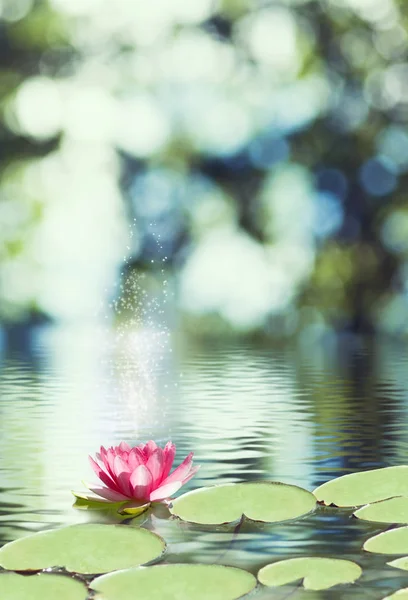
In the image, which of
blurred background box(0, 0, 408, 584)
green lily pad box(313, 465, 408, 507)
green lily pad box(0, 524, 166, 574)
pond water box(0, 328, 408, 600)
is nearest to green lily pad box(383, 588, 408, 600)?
pond water box(0, 328, 408, 600)

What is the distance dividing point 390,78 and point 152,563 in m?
9.50

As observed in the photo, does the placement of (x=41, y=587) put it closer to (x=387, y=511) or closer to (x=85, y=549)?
(x=85, y=549)

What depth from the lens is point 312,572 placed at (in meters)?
1.16

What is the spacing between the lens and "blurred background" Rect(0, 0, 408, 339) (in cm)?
995

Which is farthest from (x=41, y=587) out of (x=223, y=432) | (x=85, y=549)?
(x=223, y=432)

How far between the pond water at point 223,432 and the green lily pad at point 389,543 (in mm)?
20

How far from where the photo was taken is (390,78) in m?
10.2

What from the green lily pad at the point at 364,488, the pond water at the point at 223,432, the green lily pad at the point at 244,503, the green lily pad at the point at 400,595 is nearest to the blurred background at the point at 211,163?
the pond water at the point at 223,432

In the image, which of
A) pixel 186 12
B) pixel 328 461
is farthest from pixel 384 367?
pixel 186 12

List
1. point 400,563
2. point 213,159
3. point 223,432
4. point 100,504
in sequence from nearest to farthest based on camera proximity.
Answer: point 400,563, point 100,504, point 223,432, point 213,159

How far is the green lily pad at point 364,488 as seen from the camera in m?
1.55

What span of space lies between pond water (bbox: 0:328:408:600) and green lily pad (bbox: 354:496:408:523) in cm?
2

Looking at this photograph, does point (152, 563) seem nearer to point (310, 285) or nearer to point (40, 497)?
point (40, 497)

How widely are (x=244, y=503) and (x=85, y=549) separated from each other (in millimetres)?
307
